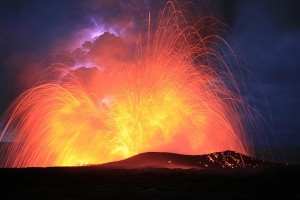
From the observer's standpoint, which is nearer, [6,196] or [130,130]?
[6,196]

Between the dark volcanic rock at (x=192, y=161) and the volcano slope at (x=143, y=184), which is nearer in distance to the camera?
the volcano slope at (x=143, y=184)

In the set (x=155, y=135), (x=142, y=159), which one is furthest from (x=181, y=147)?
(x=142, y=159)

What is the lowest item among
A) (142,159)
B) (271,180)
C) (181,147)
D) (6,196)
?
(6,196)

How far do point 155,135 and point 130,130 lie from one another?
4.03 metres

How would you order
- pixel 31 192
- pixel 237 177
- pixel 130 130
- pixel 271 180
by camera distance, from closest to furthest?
pixel 31 192
pixel 271 180
pixel 237 177
pixel 130 130

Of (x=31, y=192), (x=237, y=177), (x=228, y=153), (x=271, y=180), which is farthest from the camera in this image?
(x=228, y=153)

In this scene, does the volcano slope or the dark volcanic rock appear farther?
the dark volcanic rock

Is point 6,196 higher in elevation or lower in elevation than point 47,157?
lower

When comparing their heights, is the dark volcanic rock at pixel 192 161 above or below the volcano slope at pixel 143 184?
above

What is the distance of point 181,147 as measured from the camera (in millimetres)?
55031

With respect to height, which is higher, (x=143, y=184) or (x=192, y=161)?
(x=192, y=161)

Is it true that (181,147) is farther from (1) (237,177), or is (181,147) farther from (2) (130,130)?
(1) (237,177)

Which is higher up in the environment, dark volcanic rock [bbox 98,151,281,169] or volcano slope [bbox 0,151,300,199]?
dark volcanic rock [bbox 98,151,281,169]

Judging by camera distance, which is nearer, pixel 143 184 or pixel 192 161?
pixel 143 184
